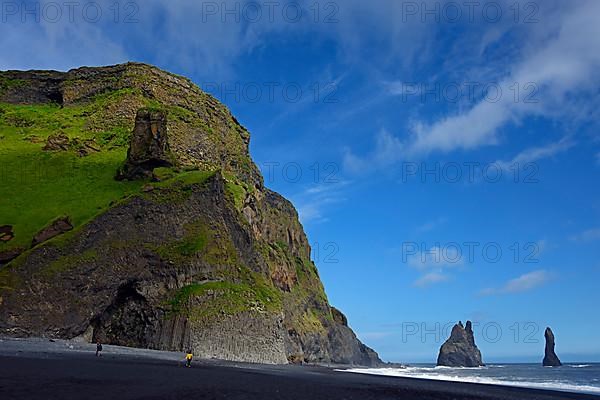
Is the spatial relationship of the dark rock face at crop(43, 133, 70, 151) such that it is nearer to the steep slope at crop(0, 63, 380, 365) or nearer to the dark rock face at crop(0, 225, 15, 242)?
the steep slope at crop(0, 63, 380, 365)

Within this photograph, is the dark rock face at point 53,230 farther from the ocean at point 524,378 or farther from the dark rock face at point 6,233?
the ocean at point 524,378

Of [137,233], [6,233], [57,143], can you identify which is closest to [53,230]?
[6,233]

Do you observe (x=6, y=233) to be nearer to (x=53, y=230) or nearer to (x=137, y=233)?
(x=53, y=230)

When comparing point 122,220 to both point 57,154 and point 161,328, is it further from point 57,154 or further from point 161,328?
point 57,154

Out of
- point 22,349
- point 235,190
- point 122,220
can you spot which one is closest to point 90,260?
point 122,220

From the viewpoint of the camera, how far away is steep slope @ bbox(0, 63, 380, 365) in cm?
5825

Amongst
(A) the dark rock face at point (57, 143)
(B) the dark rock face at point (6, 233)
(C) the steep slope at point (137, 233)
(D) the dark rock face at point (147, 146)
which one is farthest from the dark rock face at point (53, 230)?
(A) the dark rock face at point (57, 143)

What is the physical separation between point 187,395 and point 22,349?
25.7 metres

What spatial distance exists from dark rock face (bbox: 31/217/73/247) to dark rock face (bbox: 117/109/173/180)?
1826 cm

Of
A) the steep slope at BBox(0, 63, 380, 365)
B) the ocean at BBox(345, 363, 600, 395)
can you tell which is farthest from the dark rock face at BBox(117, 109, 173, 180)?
the ocean at BBox(345, 363, 600, 395)

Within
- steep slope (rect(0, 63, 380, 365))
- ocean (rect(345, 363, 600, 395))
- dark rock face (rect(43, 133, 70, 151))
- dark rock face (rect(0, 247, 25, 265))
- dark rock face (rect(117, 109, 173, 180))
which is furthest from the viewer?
dark rock face (rect(43, 133, 70, 151))

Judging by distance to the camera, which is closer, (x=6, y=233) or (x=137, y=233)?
(x=137, y=233)

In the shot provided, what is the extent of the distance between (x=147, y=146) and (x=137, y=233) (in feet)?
74.3

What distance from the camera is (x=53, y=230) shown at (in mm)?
65812
